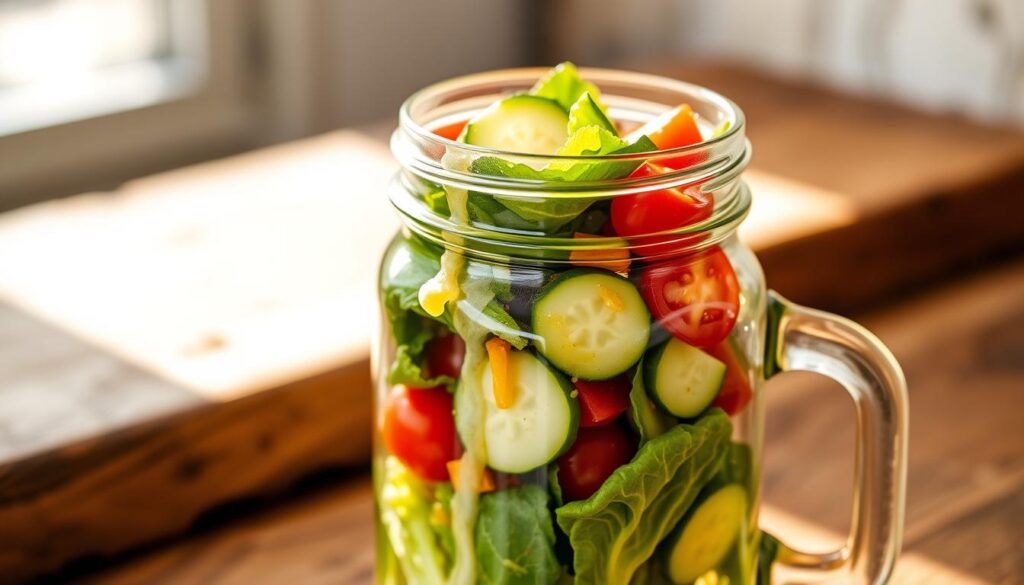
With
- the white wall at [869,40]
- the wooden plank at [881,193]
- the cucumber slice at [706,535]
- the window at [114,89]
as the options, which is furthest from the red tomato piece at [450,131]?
the window at [114,89]

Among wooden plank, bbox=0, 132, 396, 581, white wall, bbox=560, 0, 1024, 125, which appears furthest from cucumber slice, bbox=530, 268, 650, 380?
white wall, bbox=560, 0, 1024, 125

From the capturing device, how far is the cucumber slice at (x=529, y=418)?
519 millimetres

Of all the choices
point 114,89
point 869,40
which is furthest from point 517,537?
point 114,89

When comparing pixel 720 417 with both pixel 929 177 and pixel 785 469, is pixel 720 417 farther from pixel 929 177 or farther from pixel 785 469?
pixel 929 177

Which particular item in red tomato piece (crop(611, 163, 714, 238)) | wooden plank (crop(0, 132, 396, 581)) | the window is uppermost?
red tomato piece (crop(611, 163, 714, 238))

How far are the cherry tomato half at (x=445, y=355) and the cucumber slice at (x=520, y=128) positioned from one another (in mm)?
86

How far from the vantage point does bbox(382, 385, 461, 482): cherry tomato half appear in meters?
0.55

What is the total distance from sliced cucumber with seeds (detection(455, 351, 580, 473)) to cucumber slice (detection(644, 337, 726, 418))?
34mm

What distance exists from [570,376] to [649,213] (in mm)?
74

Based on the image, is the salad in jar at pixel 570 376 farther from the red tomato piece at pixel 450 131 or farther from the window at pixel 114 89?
the window at pixel 114 89

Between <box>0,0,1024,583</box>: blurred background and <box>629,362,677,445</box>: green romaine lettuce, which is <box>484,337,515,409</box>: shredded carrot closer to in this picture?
<box>629,362,677,445</box>: green romaine lettuce

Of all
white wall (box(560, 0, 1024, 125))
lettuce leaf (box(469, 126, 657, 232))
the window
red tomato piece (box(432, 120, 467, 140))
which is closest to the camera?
lettuce leaf (box(469, 126, 657, 232))

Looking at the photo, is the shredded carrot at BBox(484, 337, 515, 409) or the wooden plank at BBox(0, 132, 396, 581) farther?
the wooden plank at BBox(0, 132, 396, 581)

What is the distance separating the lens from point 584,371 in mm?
514
